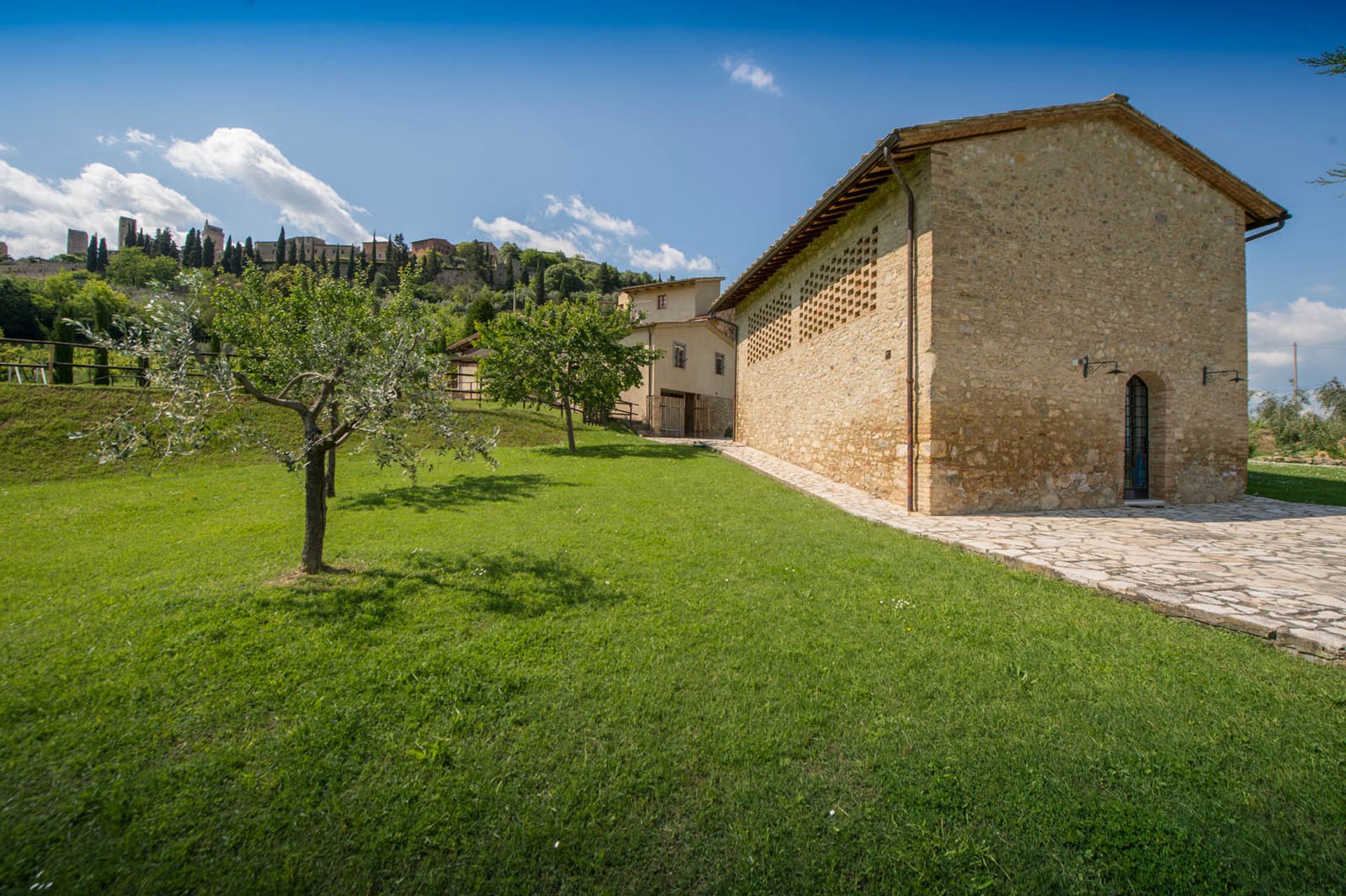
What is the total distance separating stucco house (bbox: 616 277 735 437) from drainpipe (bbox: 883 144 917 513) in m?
15.7

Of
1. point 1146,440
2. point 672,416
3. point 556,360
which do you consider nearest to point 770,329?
point 556,360

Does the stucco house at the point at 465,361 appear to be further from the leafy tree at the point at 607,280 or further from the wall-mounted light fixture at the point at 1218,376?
the leafy tree at the point at 607,280

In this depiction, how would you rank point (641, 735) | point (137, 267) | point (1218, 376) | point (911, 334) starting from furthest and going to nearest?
1. point (137, 267)
2. point (1218, 376)
3. point (911, 334)
4. point (641, 735)

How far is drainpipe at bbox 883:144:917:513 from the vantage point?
9156mm

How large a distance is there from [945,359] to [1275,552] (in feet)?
15.6

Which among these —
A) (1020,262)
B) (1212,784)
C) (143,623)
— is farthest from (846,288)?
(143,623)

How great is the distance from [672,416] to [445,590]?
873 inches

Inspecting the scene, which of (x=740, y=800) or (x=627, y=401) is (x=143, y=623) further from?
(x=627, y=401)

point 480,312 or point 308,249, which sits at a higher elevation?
point 308,249

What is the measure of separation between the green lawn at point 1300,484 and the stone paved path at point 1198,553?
1.78 metres

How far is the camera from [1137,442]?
11375mm

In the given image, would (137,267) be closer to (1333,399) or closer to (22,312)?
(22,312)

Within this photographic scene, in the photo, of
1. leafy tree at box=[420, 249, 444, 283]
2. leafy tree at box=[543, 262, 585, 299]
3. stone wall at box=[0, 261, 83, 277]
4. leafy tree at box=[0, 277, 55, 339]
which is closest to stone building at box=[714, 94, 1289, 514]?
leafy tree at box=[0, 277, 55, 339]

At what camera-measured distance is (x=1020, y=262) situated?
31.0 ft
